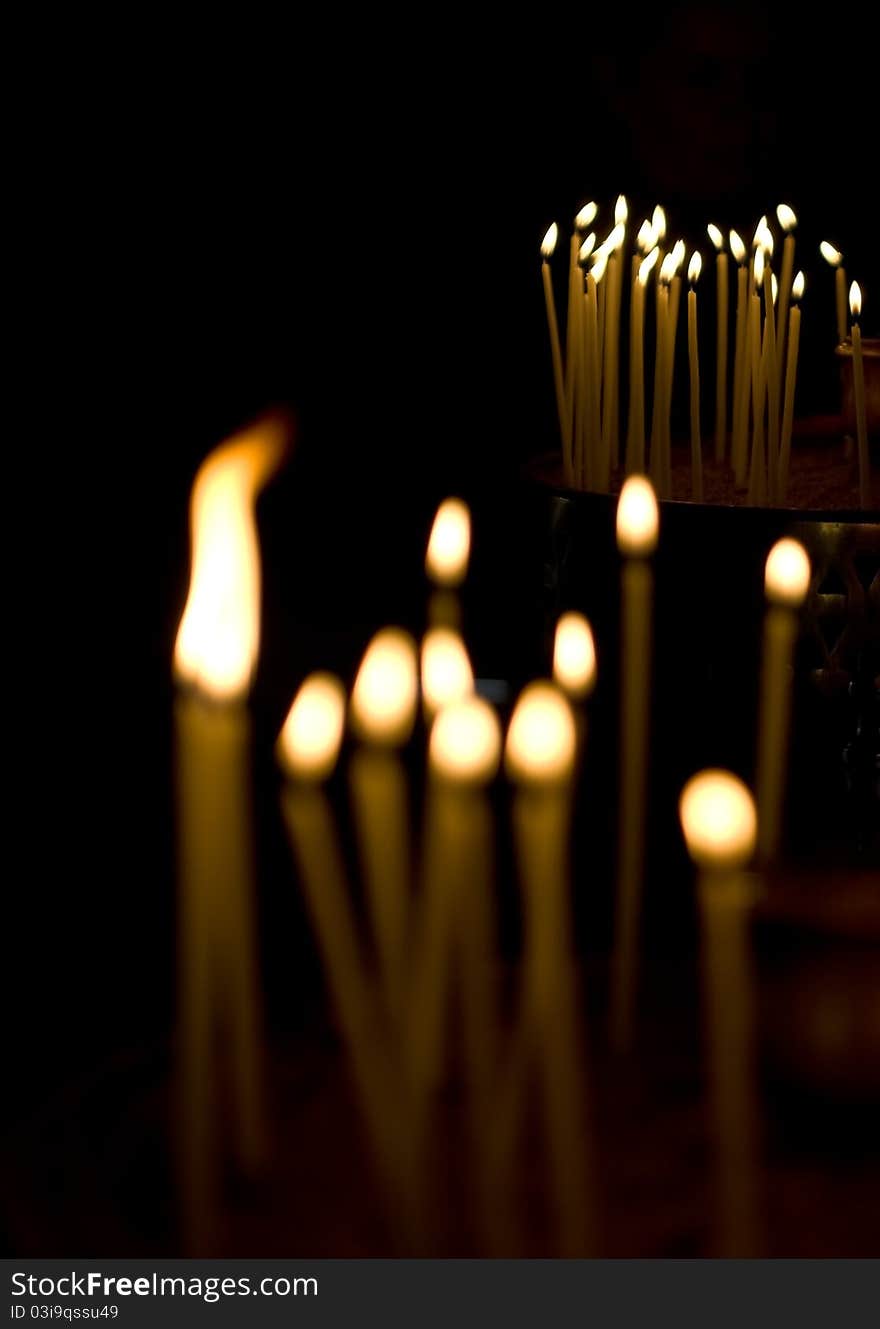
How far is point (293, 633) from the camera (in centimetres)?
148

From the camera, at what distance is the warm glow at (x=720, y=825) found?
1.59 feet

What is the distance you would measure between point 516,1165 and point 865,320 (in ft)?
3.29

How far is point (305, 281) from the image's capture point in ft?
4.55

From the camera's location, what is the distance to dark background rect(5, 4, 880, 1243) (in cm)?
129

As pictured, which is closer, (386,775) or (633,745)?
(386,775)

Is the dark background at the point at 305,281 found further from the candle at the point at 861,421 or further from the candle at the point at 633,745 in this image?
the candle at the point at 633,745

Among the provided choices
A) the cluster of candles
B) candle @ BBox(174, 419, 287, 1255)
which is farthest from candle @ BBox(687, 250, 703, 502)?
candle @ BBox(174, 419, 287, 1255)

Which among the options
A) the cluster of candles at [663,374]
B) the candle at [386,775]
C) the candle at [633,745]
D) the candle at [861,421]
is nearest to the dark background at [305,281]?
the cluster of candles at [663,374]

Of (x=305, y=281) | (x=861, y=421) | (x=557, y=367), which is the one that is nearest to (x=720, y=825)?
(x=861, y=421)

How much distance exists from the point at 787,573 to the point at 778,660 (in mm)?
40

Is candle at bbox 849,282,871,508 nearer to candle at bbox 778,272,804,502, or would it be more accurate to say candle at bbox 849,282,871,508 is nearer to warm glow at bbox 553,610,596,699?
candle at bbox 778,272,804,502

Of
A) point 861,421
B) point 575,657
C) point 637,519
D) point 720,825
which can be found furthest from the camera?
point 861,421

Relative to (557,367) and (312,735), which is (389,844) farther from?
(557,367)

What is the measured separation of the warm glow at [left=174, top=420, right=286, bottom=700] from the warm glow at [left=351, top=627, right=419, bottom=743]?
0.04 metres
